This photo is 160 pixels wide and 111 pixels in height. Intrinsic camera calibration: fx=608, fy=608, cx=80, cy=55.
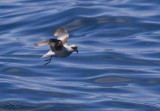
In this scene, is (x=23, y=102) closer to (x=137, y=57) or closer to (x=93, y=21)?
(x=137, y=57)

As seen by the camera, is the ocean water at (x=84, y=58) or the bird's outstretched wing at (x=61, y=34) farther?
the ocean water at (x=84, y=58)

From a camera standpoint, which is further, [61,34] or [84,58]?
[84,58]

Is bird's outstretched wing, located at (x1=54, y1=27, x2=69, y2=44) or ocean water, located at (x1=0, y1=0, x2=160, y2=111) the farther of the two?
ocean water, located at (x1=0, y1=0, x2=160, y2=111)

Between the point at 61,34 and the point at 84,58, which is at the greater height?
the point at 84,58

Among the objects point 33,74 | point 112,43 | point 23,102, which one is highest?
point 112,43

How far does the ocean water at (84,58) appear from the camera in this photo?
57.6 ft

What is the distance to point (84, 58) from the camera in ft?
70.2

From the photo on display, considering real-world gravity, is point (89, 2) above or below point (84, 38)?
above

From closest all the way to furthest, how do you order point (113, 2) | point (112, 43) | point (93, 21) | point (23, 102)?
point (23, 102), point (112, 43), point (93, 21), point (113, 2)

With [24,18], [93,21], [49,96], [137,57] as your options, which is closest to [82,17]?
[93,21]

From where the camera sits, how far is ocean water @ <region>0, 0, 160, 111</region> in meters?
17.6

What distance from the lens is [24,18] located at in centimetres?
2564

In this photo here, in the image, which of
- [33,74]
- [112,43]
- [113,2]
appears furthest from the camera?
[113,2]

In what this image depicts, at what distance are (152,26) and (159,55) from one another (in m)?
3.00
